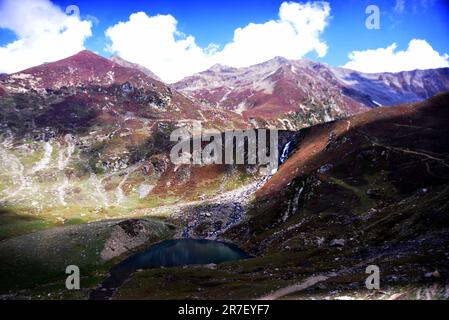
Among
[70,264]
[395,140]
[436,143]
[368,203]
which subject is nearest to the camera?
[70,264]

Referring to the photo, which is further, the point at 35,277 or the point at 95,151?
the point at 95,151

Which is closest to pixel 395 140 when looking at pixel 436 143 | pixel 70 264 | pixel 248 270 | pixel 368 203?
pixel 436 143

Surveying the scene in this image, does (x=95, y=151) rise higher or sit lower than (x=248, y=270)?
higher

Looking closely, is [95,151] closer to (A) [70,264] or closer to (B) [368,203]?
(A) [70,264]

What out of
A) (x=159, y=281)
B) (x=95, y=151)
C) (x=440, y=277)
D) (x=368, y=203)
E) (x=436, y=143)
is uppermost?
(x=95, y=151)

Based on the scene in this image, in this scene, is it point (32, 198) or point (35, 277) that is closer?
point (35, 277)

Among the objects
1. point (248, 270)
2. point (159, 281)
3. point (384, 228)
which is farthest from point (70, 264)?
point (384, 228)

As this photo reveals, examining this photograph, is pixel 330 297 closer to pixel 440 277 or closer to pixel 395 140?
pixel 440 277

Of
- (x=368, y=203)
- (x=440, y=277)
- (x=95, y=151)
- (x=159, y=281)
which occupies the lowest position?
(x=159, y=281)
